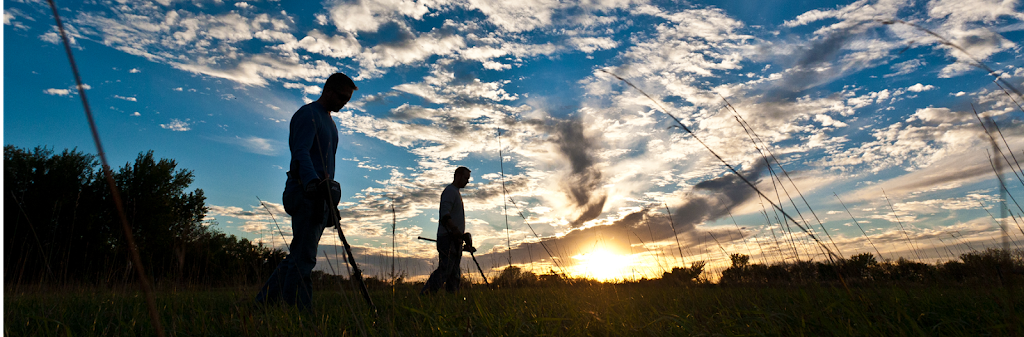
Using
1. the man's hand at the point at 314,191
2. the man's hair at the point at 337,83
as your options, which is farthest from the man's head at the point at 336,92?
the man's hand at the point at 314,191

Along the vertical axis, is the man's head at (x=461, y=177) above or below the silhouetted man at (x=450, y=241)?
above

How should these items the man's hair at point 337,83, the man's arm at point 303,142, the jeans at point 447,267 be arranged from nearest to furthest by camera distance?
the man's arm at point 303,142, the man's hair at point 337,83, the jeans at point 447,267

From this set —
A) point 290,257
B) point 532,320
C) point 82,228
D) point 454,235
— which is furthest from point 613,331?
point 82,228

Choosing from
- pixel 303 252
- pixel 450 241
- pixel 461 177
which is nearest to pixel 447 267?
pixel 450 241

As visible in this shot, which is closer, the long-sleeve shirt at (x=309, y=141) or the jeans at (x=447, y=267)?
the long-sleeve shirt at (x=309, y=141)

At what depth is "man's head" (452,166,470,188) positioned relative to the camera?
6.87m

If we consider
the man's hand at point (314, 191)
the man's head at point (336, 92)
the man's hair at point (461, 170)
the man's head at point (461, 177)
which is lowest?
the man's hand at point (314, 191)

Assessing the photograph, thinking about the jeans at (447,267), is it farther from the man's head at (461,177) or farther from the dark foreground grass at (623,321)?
the dark foreground grass at (623,321)

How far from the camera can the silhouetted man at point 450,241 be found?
6.24 m

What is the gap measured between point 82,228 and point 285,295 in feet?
85.7

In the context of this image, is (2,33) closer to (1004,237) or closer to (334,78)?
(334,78)

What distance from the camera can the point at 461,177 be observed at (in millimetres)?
6875

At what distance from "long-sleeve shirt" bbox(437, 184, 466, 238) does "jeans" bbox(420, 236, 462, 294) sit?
0.15 metres

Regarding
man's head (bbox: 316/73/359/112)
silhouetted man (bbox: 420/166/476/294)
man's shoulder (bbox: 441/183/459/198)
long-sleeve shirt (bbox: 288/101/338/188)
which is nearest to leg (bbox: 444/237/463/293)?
silhouetted man (bbox: 420/166/476/294)
